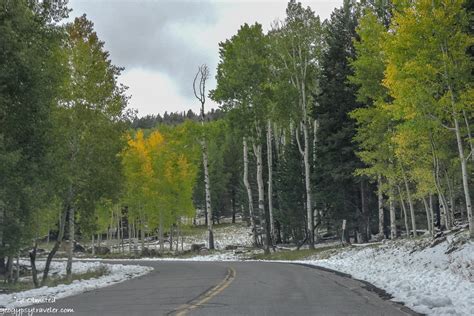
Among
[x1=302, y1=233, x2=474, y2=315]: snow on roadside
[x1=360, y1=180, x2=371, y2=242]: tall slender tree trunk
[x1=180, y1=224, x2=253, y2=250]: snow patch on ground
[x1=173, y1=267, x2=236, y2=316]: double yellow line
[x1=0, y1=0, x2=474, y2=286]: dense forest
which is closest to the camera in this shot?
[x1=173, y1=267, x2=236, y2=316]: double yellow line

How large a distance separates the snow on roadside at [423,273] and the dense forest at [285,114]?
71.3 inches

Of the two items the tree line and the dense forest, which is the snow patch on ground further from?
the tree line

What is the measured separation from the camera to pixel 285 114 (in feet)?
113

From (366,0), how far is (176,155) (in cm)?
2556

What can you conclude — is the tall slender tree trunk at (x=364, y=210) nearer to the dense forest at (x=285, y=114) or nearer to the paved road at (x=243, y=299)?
the dense forest at (x=285, y=114)

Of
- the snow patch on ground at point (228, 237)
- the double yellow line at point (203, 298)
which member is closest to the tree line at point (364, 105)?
the double yellow line at point (203, 298)

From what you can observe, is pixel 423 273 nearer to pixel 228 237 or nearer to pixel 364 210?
pixel 364 210

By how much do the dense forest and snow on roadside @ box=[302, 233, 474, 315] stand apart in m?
1.81

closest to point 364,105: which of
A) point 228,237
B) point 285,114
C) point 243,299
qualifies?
point 285,114

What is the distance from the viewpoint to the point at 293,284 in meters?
14.1

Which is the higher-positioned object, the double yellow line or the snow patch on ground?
the snow patch on ground

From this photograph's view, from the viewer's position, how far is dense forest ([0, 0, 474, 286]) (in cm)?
1559

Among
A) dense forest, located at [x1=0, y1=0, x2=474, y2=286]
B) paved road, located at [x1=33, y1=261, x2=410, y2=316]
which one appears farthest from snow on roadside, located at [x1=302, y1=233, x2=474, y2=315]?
dense forest, located at [x1=0, y1=0, x2=474, y2=286]

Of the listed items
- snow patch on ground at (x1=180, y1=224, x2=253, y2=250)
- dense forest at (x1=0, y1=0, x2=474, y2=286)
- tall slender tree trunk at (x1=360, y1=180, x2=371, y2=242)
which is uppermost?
dense forest at (x1=0, y1=0, x2=474, y2=286)
